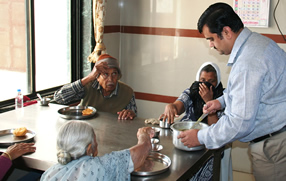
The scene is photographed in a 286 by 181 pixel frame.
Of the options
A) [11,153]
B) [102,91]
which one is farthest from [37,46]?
[11,153]

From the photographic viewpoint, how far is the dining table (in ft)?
7.57

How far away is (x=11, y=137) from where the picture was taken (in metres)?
2.72

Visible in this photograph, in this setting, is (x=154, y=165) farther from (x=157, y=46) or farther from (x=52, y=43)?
(x=157, y=46)

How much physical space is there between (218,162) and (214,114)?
465mm

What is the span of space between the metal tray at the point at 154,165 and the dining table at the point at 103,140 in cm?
2

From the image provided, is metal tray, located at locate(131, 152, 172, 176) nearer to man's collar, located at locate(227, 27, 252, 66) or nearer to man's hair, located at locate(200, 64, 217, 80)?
man's collar, located at locate(227, 27, 252, 66)

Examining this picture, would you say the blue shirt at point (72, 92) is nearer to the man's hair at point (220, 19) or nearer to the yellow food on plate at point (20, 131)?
the yellow food on plate at point (20, 131)

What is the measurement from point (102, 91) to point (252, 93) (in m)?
1.77

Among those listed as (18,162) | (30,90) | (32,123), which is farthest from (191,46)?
(18,162)

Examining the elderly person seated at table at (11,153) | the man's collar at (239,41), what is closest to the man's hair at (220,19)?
the man's collar at (239,41)

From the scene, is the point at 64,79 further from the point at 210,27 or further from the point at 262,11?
the point at 210,27

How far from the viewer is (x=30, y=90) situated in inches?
160

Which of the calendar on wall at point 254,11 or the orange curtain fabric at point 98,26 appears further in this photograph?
the orange curtain fabric at point 98,26

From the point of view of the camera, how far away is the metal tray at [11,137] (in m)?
2.55
